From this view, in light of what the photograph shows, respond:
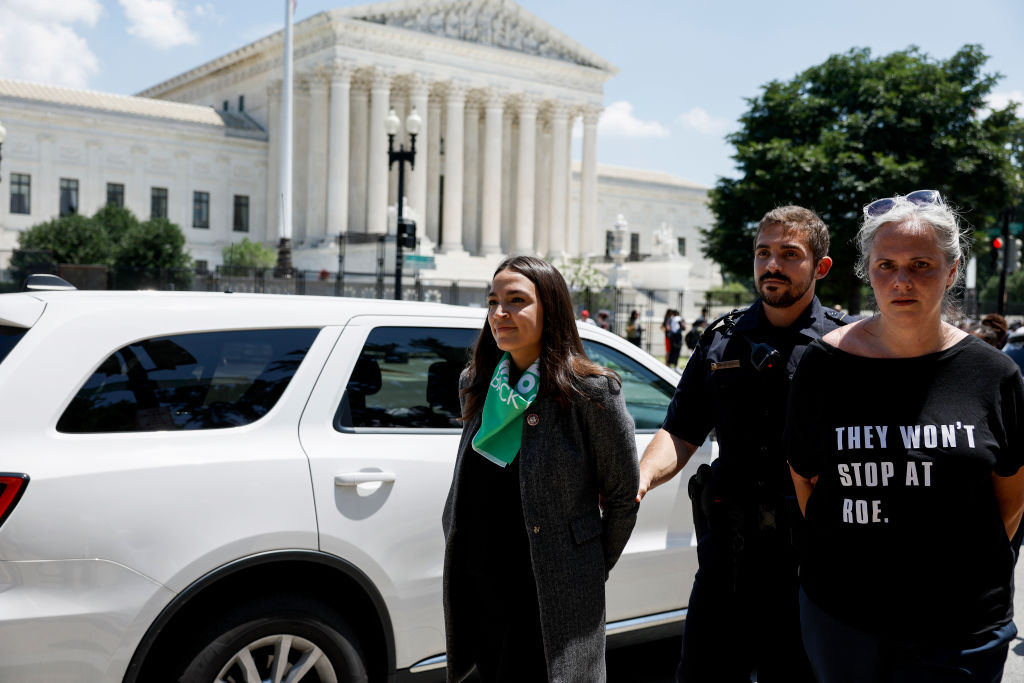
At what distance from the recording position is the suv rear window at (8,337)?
3333 millimetres

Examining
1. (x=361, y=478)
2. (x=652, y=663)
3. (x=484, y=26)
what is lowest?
(x=652, y=663)

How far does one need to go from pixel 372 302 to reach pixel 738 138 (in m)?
43.3

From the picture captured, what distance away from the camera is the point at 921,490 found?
2.48 meters

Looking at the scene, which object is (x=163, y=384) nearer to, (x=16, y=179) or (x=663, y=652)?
(x=663, y=652)

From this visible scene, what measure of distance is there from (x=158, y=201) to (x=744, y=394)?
6723cm

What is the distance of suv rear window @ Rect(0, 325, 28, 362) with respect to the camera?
10.9 feet

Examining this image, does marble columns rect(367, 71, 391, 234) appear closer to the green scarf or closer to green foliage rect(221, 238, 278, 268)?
green foliage rect(221, 238, 278, 268)

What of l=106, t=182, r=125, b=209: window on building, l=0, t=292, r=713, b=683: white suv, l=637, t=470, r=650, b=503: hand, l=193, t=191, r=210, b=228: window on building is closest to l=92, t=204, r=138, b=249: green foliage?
l=106, t=182, r=125, b=209: window on building

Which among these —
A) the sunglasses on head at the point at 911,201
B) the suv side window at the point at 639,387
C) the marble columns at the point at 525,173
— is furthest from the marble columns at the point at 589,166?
the sunglasses on head at the point at 911,201

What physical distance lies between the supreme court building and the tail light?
181ft

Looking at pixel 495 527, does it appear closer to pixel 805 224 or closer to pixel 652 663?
pixel 805 224

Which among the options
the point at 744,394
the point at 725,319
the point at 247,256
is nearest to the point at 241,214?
the point at 247,256

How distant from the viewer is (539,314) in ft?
10.1

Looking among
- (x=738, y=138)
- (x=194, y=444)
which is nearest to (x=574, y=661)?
(x=194, y=444)
